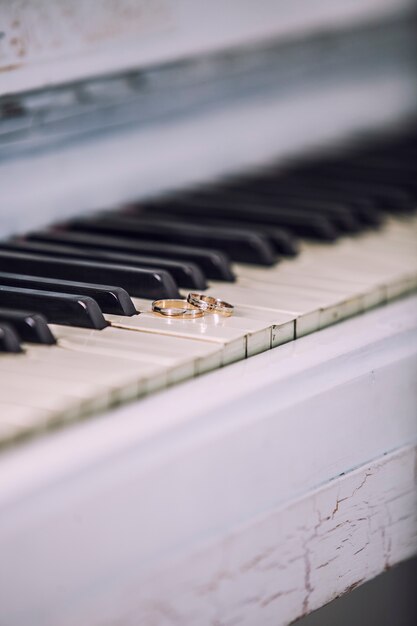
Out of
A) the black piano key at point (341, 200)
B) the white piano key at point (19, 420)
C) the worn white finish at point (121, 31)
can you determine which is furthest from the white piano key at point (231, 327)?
the black piano key at point (341, 200)

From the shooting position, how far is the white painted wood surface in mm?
775

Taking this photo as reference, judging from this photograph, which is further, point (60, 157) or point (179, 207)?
point (179, 207)

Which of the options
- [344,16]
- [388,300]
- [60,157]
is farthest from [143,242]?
[344,16]

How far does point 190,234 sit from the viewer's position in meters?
1.42

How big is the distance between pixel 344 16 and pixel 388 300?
2.87 feet

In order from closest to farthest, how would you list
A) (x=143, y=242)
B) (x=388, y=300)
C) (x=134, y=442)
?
(x=134, y=442), (x=388, y=300), (x=143, y=242)

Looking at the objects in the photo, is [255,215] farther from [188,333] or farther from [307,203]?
[188,333]

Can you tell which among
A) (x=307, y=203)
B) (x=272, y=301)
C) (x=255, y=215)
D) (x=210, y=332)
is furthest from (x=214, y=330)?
(x=307, y=203)

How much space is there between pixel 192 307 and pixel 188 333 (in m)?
→ 0.10

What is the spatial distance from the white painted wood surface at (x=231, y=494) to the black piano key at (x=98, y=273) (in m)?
0.18

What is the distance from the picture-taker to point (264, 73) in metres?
1.92

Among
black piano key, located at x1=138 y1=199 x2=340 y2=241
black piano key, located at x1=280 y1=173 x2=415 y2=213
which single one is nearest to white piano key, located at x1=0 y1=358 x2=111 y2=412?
black piano key, located at x1=138 y1=199 x2=340 y2=241

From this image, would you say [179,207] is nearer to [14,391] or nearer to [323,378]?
[323,378]

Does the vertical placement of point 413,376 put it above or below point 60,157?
below
